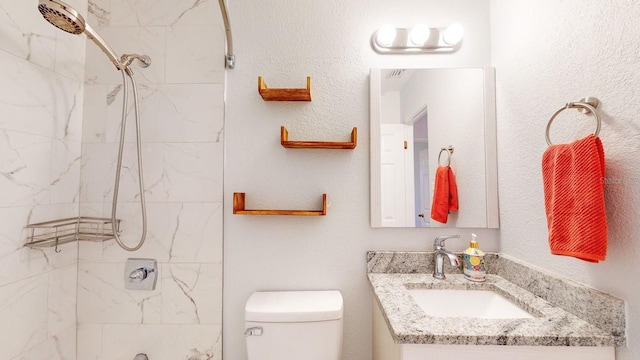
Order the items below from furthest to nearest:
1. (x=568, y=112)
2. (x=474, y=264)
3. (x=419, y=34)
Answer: (x=419, y=34)
(x=474, y=264)
(x=568, y=112)

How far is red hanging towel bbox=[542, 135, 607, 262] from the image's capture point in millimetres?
710

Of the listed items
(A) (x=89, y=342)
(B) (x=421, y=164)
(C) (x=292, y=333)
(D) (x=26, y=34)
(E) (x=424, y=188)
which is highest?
(D) (x=26, y=34)

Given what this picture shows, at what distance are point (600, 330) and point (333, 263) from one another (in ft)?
2.89

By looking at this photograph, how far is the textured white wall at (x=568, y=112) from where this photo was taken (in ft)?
2.32

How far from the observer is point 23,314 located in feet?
3.49

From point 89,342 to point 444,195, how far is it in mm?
1761

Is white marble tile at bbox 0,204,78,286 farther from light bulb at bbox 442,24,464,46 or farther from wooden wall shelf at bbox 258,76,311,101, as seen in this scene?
light bulb at bbox 442,24,464,46

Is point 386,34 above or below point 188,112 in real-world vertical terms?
above

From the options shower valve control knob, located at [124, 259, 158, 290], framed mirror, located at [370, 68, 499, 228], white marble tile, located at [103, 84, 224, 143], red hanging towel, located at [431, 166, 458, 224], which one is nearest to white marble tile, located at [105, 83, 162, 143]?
white marble tile, located at [103, 84, 224, 143]

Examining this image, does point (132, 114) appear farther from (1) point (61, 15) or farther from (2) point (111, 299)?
(2) point (111, 299)

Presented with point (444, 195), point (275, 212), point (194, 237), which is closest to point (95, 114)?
point (194, 237)

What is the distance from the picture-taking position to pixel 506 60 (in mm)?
1210

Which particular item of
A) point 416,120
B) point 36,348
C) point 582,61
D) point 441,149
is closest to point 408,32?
A: point 416,120

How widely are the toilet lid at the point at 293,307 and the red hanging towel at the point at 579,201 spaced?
78 cm
